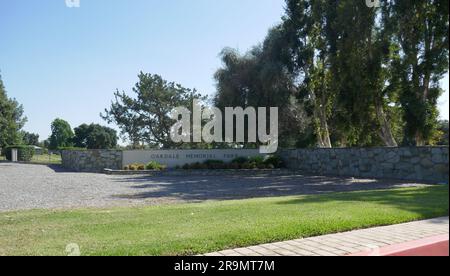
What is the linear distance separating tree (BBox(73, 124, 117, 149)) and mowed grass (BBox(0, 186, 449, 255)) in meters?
52.6

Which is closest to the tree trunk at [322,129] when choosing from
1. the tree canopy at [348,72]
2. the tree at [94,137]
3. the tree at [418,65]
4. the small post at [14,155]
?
the tree canopy at [348,72]

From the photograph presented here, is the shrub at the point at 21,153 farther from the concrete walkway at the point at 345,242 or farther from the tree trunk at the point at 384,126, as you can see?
the concrete walkway at the point at 345,242

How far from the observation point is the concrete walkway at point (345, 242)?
4.91 m

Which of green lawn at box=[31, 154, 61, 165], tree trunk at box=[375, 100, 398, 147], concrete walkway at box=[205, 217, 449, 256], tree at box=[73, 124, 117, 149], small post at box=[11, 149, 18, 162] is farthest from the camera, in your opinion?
tree at box=[73, 124, 117, 149]

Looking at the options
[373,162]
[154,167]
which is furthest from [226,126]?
[373,162]

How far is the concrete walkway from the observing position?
16.1ft

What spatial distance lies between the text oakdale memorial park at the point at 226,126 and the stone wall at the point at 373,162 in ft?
7.36

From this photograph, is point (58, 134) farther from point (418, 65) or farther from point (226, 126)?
point (418, 65)

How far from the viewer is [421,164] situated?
16.9 m

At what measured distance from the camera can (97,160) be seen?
27.4 meters

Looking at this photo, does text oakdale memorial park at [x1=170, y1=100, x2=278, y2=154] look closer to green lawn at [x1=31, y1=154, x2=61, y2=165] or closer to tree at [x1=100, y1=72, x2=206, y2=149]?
tree at [x1=100, y1=72, x2=206, y2=149]

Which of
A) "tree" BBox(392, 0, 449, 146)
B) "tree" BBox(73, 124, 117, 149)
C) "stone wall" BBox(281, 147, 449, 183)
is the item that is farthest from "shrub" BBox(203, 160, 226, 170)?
"tree" BBox(73, 124, 117, 149)
